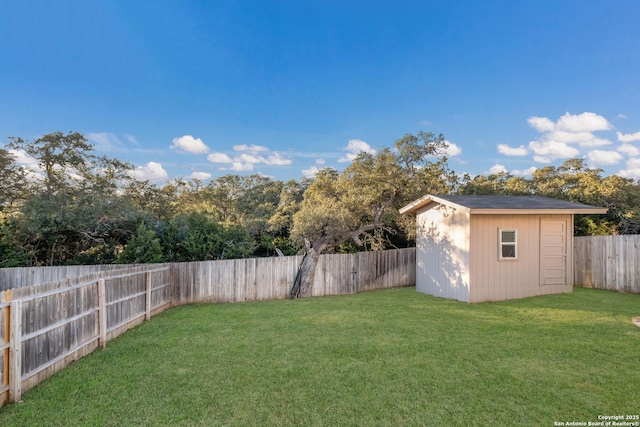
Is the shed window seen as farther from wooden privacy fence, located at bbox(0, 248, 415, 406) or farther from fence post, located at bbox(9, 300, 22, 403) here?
fence post, located at bbox(9, 300, 22, 403)

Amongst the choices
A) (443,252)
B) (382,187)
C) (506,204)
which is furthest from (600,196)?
(443,252)

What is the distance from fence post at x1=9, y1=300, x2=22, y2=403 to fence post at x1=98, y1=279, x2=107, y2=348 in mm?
1709

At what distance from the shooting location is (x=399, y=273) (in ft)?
38.7

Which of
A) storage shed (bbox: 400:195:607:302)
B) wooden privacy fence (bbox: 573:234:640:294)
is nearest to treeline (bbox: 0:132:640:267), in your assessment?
storage shed (bbox: 400:195:607:302)

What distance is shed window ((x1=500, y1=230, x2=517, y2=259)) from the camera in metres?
8.48

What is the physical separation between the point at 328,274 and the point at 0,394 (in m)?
8.18

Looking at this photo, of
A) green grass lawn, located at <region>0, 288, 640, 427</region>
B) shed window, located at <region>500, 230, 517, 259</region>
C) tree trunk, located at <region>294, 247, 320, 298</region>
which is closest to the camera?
green grass lawn, located at <region>0, 288, 640, 427</region>

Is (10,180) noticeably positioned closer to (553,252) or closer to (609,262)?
(553,252)

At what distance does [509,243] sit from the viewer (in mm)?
8508

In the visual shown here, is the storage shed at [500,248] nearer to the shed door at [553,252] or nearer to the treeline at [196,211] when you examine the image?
the shed door at [553,252]

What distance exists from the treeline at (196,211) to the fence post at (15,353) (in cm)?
723

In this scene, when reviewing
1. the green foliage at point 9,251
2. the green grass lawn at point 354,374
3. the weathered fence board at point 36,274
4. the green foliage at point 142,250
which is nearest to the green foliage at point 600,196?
the green grass lawn at point 354,374

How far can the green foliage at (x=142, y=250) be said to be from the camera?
10.1 m

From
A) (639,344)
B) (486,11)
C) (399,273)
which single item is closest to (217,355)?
(639,344)
